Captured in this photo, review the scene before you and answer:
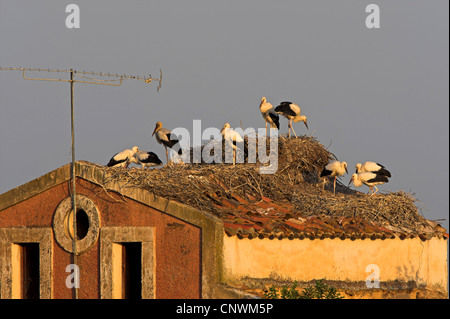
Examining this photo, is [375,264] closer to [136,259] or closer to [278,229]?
[278,229]

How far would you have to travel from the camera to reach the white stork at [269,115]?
2603 cm

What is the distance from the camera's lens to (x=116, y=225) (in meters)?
18.4

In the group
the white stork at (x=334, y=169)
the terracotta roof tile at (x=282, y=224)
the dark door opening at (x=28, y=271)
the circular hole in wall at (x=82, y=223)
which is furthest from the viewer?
the white stork at (x=334, y=169)

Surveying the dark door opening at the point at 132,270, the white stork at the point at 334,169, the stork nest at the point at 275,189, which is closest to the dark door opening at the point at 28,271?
the dark door opening at the point at 132,270

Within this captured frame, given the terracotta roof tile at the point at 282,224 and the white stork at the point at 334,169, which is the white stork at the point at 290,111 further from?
the terracotta roof tile at the point at 282,224

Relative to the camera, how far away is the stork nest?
1877cm

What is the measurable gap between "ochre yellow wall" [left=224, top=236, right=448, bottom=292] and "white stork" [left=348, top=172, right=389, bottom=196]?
259 cm

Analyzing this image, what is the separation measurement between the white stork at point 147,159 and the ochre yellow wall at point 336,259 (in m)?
5.44

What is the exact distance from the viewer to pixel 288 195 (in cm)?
2197

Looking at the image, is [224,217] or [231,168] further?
[231,168]

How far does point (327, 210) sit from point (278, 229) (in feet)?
7.60

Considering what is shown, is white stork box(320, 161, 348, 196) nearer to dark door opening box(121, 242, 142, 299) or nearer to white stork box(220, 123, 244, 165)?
white stork box(220, 123, 244, 165)
